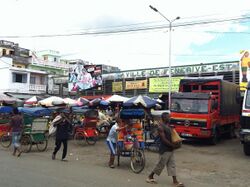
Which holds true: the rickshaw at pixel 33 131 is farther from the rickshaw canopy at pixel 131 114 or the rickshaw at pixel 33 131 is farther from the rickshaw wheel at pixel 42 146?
the rickshaw canopy at pixel 131 114

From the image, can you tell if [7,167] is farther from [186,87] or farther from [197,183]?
[186,87]

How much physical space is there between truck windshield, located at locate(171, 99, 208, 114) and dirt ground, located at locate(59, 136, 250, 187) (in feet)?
6.00

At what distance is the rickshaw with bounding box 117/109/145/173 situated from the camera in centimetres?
1100

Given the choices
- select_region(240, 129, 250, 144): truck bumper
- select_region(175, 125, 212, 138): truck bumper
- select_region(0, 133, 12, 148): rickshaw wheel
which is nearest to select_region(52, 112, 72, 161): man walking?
select_region(0, 133, 12, 148): rickshaw wheel

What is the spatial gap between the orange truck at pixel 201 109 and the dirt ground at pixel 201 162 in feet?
2.65

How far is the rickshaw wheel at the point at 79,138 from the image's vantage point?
18353mm

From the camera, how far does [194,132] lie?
60.2 feet

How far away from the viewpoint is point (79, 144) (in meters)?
18.6

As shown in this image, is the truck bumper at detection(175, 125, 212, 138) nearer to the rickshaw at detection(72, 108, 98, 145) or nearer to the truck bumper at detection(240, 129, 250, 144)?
the truck bumper at detection(240, 129, 250, 144)

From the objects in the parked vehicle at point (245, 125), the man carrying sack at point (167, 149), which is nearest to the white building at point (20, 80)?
the parked vehicle at point (245, 125)

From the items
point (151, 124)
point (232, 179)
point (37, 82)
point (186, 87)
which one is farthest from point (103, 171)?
point (37, 82)

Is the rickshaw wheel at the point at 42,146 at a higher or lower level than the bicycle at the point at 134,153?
lower

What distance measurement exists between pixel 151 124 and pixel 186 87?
10.9 ft

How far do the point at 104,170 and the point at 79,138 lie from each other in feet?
26.2
